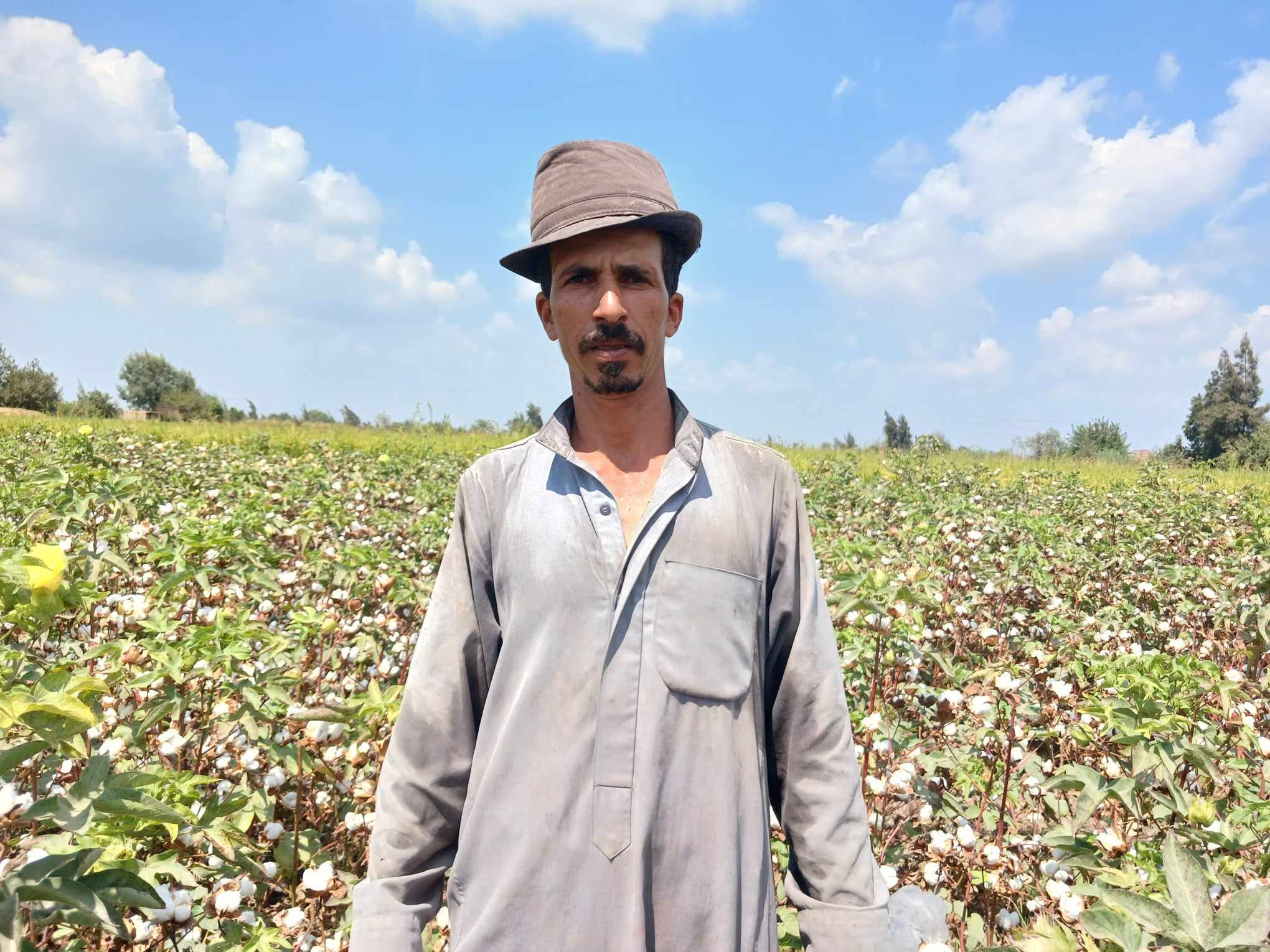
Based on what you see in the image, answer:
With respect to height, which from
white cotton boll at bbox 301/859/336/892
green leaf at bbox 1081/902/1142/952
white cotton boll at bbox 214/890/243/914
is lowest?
white cotton boll at bbox 301/859/336/892

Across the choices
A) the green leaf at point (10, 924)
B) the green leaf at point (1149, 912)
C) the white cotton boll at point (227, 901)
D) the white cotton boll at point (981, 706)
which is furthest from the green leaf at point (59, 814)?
the white cotton boll at point (981, 706)

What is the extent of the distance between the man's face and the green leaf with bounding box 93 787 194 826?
887mm

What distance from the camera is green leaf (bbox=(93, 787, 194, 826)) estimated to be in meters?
1.13

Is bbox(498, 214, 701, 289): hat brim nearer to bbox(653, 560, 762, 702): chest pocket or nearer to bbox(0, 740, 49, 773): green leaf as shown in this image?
bbox(653, 560, 762, 702): chest pocket

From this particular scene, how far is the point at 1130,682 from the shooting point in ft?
6.87

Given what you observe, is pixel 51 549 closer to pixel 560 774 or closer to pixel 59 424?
pixel 560 774

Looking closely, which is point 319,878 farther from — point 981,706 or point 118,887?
point 981,706

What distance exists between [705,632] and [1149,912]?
700mm

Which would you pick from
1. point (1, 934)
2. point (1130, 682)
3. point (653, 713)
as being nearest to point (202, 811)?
point (1, 934)

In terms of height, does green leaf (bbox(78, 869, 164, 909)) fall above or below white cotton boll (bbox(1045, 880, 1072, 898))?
A: above

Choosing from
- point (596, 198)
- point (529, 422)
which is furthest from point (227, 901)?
point (529, 422)

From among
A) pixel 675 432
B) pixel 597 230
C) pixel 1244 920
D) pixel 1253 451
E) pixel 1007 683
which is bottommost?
pixel 1244 920

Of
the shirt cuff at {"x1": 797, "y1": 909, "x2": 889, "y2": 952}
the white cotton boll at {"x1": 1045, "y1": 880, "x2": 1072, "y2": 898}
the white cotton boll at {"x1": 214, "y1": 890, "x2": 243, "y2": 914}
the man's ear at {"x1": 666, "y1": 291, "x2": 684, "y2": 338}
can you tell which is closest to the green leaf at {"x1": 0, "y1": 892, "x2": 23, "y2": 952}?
the white cotton boll at {"x1": 214, "y1": 890, "x2": 243, "y2": 914}

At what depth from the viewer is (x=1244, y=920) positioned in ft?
3.48
